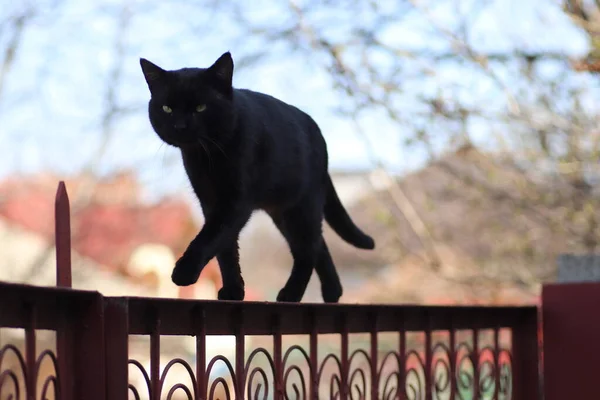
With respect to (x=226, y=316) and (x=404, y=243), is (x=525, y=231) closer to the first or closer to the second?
(x=404, y=243)

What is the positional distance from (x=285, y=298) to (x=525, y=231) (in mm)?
3698

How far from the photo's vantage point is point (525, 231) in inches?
238

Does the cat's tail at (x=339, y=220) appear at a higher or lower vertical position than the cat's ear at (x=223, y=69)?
lower

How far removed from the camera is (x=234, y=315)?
74.5 inches

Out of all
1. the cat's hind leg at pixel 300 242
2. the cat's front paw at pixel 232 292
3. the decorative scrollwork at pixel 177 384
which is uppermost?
the cat's hind leg at pixel 300 242

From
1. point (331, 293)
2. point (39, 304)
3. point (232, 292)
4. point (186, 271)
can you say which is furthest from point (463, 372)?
point (39, 304)

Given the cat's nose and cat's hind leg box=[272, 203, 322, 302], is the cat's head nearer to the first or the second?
the cat's nose

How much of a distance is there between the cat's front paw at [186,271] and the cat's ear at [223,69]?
0.45 meters

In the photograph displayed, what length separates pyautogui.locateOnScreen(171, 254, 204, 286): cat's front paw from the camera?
2.09m

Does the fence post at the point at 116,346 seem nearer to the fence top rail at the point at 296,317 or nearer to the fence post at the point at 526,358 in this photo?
the fence top rail at the point at 296,317

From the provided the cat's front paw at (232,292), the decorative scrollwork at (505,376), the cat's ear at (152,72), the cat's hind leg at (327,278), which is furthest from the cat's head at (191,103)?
the decorative scrollwork at (505,376)

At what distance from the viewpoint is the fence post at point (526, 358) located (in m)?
3.21

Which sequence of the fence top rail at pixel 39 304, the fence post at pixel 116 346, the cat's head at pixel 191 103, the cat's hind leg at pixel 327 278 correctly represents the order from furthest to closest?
the cat's hind leg at pixel 327 278 → the cat's head at pixel 191 103 → the fence post at pixel 116 346 → the fence top rail at pixel 39 304

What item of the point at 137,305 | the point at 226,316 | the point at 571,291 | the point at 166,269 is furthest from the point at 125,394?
the point at 166,269
